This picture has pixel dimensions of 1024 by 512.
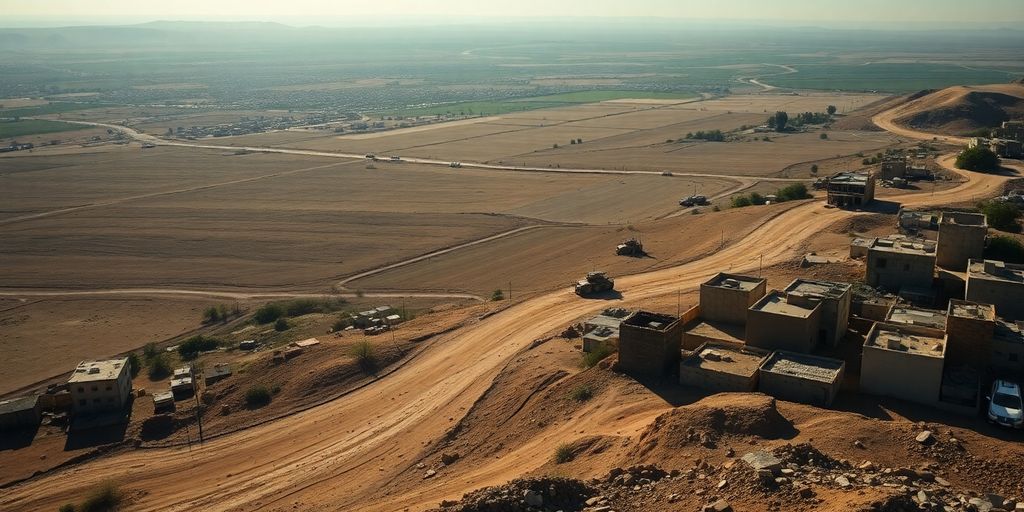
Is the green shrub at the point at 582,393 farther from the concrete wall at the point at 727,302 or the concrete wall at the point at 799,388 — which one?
the concrete wall at the point at 727,302

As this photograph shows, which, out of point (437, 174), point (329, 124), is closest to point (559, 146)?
point (437, 174)

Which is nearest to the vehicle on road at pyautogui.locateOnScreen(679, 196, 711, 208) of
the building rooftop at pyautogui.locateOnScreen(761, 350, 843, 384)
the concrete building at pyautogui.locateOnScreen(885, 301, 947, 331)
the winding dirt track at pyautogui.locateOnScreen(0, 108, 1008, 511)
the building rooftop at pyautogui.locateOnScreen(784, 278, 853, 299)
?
the winding dirt track at pyautogui.locateOnScreen(0, 108, 1008, 511)

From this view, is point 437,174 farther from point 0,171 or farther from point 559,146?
point 0,171

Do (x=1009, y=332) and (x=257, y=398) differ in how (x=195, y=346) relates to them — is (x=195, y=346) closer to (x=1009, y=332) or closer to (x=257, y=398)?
(x=257, y=398)

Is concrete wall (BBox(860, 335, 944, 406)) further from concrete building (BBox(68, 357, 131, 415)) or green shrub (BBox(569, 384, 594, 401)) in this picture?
concrete building (BBox(68, 357, 131, 415))

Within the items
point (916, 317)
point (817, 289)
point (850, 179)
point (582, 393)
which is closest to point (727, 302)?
point (817, 289)

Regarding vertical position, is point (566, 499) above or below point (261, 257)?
above
